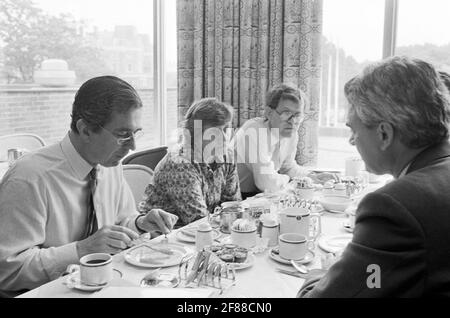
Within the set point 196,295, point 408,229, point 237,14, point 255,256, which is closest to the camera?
point 408,229

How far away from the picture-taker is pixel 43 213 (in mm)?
1450

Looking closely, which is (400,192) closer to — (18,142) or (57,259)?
(57,259)

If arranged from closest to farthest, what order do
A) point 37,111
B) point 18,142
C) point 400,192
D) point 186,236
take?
point 400,192 → point 186,236 → point 18,142 → point 37,111

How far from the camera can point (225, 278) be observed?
1280 mm

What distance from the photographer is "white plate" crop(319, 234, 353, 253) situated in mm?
1568

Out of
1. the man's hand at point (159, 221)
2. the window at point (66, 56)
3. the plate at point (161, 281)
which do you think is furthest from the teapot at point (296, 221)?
the window at point (66, 56)

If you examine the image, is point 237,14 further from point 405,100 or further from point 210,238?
point 405,100

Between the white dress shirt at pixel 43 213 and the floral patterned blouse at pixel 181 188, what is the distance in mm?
440

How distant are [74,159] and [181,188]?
647 mm

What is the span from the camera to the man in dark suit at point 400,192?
84 centimetres

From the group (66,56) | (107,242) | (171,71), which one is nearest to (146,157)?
(66,56)

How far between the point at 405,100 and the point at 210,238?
82cm

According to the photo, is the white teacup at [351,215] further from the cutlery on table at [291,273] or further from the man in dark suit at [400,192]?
the man in dark suit at [400,192]
